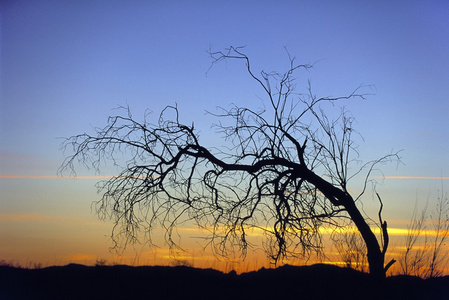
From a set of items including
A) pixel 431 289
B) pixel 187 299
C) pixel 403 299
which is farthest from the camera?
pixel 431 289

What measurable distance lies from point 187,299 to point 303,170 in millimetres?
3190

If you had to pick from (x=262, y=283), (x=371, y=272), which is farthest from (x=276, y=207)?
(x=371, y=272)

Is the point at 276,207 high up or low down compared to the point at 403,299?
up

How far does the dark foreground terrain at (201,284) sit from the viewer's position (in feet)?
31.4

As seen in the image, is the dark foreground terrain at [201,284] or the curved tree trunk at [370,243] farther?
the curved tree trunk at [370,243]

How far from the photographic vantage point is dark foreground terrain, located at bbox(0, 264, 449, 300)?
9.57 meters

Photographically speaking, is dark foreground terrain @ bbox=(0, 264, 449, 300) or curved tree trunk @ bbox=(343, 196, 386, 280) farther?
curved tree trunk @ bbox=(343, 196, 386, 280)

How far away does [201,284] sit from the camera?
32.8ft

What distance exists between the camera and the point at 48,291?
976 centimetres

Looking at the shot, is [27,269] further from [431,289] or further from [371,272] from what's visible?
[431,289]

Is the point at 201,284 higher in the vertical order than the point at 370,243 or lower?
lower

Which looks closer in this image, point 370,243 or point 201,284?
point 370,243

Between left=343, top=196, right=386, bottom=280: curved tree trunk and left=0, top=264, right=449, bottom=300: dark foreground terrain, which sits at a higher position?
left=343, top=196, right=386, bottom=280: curved tree trunk

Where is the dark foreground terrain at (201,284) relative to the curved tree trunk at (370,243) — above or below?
below
